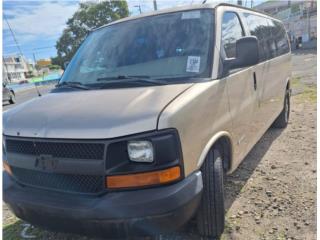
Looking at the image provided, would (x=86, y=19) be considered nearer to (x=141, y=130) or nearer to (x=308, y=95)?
(x=308, y=95)

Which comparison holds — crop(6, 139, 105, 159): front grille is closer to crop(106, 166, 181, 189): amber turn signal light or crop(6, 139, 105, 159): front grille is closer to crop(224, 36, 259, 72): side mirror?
crop(106, 166, 181, 189): amber turn signal light

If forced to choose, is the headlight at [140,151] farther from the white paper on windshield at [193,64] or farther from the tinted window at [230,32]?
the tinted window at [230,32]

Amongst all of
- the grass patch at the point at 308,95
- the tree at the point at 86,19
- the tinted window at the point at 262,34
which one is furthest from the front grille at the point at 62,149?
the tree at the point at 86,19

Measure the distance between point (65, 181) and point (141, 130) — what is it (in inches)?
27.6

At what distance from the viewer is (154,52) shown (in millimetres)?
3006

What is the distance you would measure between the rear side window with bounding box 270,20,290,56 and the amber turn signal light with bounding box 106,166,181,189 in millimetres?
3724

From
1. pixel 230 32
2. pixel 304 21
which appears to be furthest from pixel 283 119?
pixel 304 21

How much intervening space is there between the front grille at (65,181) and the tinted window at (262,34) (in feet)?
8.79

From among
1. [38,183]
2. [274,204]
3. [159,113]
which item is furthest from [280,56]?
[38,183]

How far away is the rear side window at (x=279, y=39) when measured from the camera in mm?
5113

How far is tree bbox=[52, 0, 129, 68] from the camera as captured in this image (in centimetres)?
4219

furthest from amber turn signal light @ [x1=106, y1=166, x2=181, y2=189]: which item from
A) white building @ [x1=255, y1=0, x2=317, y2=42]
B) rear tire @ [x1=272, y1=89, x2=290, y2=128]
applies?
white building @ [x1=255, y1=0, x2=317, y2=42]

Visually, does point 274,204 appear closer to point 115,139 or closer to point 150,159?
point 150,159

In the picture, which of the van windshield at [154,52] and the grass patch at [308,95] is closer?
the van windshield at [154,52]
